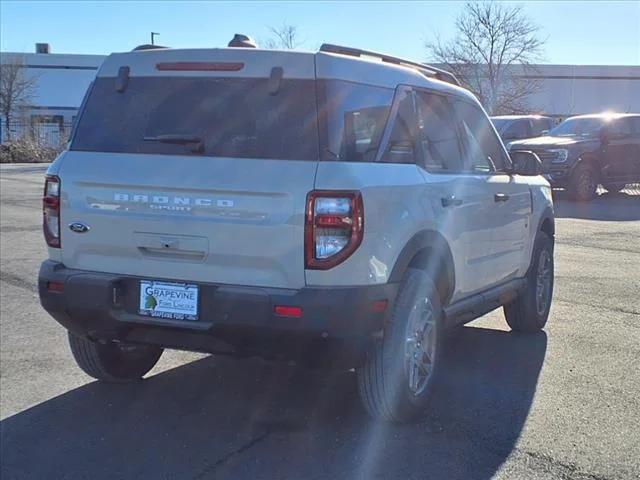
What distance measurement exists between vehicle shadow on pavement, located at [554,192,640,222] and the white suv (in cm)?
1137

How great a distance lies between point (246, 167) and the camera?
3.98 metres

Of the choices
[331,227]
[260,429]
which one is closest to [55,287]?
[260,429]

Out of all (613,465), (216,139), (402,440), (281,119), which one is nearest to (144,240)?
(216,139)

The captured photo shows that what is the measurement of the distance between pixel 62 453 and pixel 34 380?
1.37 meters

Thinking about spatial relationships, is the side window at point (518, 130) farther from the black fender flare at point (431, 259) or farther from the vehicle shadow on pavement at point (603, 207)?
the black fender flare at point (431, 259)

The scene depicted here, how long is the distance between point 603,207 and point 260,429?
14094mm

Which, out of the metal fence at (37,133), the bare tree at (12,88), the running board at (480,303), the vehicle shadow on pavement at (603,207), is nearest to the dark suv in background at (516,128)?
the vehicle shadow on pavement at (603,207)

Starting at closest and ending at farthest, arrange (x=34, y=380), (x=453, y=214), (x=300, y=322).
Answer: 1. (x=300, y=322)
2. (x=453, y=214)
3. (x=34, y=380)

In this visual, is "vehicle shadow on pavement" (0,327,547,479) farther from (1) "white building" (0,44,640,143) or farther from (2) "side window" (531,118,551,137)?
(1) "white building" (0,44,640,143)

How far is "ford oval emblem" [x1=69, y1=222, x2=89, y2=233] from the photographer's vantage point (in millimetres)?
4305

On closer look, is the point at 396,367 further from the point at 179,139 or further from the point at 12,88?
the point at 12,88

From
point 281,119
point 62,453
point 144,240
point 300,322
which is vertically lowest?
point 62,453

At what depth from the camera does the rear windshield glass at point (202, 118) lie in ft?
13.2

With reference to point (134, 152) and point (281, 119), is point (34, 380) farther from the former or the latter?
point (281, 119)
